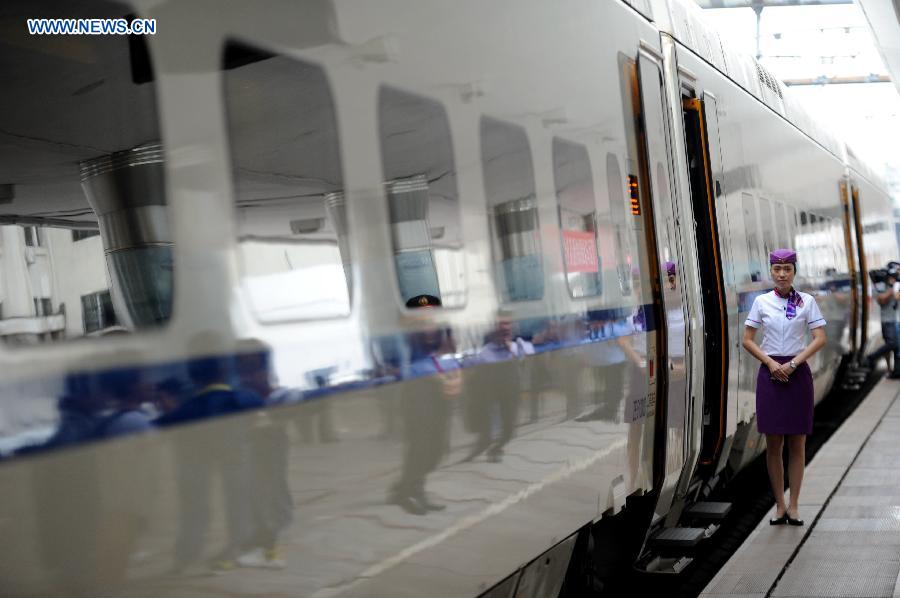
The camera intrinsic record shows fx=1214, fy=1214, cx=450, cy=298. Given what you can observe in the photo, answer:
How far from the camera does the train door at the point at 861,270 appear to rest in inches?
660

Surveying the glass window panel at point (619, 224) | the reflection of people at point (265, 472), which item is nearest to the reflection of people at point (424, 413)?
the reflection of people at point (265, 472)

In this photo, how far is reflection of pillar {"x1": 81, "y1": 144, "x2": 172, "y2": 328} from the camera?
8.45 ft

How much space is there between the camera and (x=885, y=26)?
15.5m

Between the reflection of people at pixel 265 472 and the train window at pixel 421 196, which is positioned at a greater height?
the train window at pixel 421 196

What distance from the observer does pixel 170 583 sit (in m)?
2.58

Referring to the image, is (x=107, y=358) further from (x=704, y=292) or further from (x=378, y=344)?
(x=704, y=292)

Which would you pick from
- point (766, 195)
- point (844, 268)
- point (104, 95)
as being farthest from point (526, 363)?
point (844, 268)

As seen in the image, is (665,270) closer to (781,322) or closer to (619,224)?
(619,224)

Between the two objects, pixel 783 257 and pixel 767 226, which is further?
Result: pixel 767 226

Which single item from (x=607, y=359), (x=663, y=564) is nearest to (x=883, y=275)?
(x=663, y=564)

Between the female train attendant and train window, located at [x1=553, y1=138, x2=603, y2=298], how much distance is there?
267 centimetres

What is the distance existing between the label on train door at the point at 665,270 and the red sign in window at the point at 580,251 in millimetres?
920

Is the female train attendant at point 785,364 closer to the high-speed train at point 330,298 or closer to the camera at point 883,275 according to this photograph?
the high-speed train at point 330,298

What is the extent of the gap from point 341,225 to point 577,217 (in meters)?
1.98
